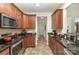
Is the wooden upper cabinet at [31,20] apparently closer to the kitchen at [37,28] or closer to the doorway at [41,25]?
the kitchen at [37,28]

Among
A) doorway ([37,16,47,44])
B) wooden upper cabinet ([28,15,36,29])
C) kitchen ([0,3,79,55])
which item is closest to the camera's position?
kitchen ([0,3,79,55])

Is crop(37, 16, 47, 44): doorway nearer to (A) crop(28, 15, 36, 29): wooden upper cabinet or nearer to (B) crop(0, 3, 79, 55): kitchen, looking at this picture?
(B) crop(0, 3, 79, 55): kitchen

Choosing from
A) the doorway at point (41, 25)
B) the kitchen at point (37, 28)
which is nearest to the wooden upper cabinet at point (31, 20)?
the kitchen at point (37, 28)

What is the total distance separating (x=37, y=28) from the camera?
5.13 metres

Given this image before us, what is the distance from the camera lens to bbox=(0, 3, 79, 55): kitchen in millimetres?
2682

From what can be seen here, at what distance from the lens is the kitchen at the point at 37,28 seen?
8.80 feet

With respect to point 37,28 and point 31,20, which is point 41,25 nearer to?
point 37,28

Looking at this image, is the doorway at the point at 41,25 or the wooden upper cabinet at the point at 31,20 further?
the wooden upper cabinet at the point at 31,20

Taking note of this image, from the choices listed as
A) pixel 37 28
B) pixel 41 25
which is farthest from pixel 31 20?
pixel 41 25

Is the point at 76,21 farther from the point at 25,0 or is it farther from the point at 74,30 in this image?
the point at 25,0

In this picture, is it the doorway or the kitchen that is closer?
the kitchen

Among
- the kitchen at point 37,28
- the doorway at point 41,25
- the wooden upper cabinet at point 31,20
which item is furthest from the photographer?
the wooden upper cabinet at point 31,20

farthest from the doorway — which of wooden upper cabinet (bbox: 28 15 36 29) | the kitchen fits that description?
wooden upper cabinet (bbox: 28 15 36 29)
